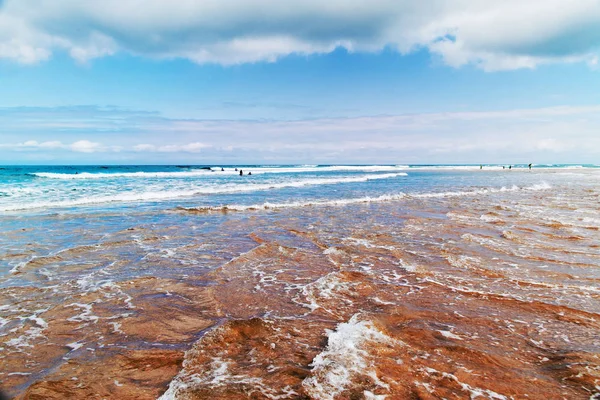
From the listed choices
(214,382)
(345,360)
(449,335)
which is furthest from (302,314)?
(449,335)

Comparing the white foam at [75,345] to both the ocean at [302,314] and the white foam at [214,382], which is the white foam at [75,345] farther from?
the white foam at [214,382]

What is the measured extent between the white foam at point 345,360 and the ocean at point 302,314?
0.07ft

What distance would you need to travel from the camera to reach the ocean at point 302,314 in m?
3.67

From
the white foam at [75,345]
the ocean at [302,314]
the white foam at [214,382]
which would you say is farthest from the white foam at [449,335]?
the white foam at [75,345]

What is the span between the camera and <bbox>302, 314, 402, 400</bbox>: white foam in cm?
351

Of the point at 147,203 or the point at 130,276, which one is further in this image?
the point at 147,203

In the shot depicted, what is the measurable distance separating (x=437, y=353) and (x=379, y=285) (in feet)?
8.42

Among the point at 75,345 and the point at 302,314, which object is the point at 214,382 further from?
the point at 75,345

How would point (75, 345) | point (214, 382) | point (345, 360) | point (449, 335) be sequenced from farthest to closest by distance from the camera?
point (449, 335) → point (75, 345) → point (345, 360) → point (214, 382)

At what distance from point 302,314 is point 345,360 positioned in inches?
59.7

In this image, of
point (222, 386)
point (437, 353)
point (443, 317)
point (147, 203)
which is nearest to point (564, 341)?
point (443, 317)

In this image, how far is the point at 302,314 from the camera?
543 centimetres

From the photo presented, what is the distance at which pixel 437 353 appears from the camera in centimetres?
421

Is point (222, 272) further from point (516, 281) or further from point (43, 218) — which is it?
point (43, 218)
